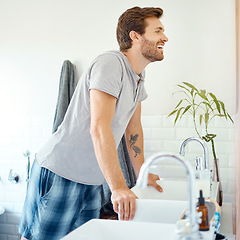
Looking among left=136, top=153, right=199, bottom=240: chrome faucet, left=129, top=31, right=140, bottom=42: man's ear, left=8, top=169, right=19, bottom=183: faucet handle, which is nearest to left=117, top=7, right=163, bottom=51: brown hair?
left=129, top=31, right=140, bottom=42: man's ear

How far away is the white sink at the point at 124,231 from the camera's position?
35.7 inches

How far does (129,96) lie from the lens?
1553 millimetres

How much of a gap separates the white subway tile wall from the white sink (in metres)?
1.41

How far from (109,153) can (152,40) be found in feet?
2.30

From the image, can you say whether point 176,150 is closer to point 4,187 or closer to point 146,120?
point 146,120

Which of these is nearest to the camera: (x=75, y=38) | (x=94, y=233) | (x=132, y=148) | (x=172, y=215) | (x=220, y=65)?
(x=94, y=233)

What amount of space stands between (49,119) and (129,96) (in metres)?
1.17

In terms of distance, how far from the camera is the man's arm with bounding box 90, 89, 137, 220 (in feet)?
3.62

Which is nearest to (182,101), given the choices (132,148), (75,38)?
(132,148)

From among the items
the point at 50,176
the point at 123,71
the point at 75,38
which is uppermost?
the point at 75,38

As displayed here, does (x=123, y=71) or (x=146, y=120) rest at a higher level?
(x=123, y=71)

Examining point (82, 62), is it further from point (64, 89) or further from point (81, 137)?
point (81, 137)

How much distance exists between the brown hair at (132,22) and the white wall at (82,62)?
2.15 ft

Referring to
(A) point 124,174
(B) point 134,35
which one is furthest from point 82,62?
(B) point 134,35
